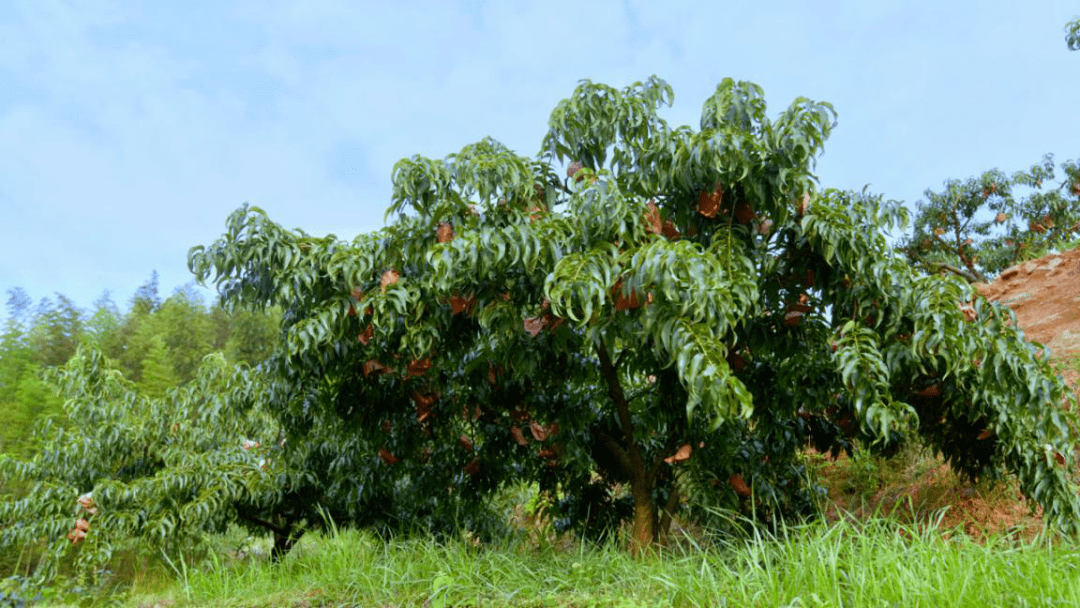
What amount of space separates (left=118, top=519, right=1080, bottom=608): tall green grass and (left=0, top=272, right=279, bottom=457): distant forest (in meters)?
8.22

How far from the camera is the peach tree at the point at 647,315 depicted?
10.4 ft

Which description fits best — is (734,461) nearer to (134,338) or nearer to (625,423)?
(625,423)

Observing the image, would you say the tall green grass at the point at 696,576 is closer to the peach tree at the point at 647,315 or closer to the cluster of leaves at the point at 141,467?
the peach tree at the point at 647,315

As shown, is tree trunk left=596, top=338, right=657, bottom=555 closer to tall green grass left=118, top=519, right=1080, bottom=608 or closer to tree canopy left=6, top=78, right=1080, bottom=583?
tree canopy left=6, top=78, right=1080, bottom=583

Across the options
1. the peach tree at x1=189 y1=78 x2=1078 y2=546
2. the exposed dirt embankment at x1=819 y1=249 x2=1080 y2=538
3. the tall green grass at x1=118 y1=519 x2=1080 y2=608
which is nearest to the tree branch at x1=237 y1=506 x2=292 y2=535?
the tall green grass at x1=118 y1=519 x2=1080 y2=608

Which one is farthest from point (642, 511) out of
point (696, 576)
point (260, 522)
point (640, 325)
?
point (260, 522)

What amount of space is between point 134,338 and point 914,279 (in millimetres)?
19258

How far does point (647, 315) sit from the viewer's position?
3.01m

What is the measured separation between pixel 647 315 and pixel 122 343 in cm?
2047

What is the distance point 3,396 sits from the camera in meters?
14.1

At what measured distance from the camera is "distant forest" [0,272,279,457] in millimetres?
13484

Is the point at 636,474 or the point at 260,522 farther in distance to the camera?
the point at 260,522

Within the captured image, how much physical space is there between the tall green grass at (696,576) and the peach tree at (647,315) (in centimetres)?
50

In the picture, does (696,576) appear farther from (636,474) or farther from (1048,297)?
(1048,297)
